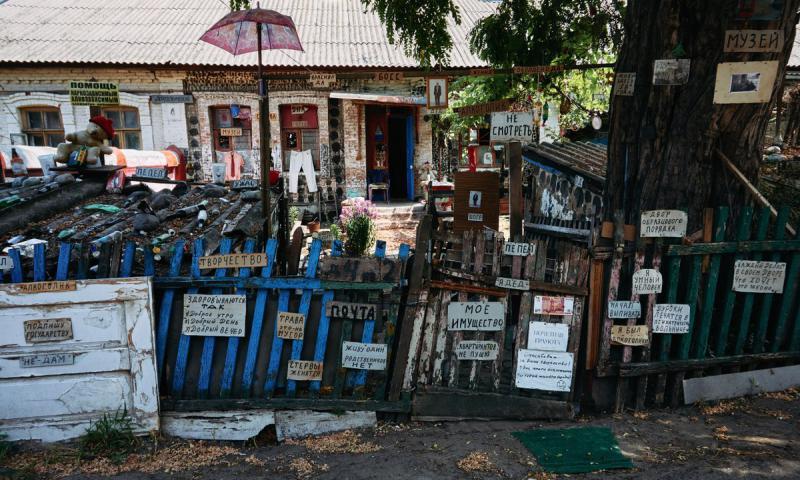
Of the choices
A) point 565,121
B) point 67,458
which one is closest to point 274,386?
point 67,458

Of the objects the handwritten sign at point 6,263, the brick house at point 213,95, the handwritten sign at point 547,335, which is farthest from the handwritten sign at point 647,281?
the brick house at point 213,95

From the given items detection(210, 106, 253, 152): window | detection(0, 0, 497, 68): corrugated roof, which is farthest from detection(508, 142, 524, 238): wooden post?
detection(210, 106, 253, 152): window

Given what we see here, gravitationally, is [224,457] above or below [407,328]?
below

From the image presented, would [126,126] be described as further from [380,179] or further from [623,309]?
[623,309]

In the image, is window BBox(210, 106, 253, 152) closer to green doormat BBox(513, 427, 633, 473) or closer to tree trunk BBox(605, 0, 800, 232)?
tree trunk BBox(605, 0, 800, 232)

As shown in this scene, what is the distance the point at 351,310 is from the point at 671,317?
2.44 meters

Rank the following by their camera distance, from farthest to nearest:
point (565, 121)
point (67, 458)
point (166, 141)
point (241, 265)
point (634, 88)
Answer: point (166, 141) < point (565, 121) < point (634, 88) < point (241, 265) < point (67, 458)

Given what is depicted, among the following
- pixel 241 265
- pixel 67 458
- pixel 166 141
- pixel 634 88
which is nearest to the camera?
pixel 67 458

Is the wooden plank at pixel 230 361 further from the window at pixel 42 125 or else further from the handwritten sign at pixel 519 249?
the window at pixel 42 125

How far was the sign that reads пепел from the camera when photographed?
4.79 m

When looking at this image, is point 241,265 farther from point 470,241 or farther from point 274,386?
point 470,241

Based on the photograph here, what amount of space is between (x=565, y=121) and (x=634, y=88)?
8.48m

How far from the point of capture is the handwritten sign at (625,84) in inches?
163

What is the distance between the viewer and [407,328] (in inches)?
149
